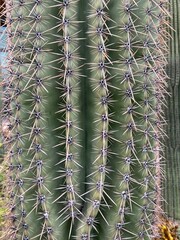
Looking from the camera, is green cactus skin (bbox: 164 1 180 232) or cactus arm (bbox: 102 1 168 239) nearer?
cactus arm (bbox: 102 1 168 239)

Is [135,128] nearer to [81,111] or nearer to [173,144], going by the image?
[81,111]

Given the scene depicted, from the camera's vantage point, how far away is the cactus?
5.66 feet

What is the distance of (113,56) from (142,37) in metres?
0.15

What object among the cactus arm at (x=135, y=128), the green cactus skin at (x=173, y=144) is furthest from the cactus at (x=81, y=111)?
the green cactus skin at (x=173, y=144)

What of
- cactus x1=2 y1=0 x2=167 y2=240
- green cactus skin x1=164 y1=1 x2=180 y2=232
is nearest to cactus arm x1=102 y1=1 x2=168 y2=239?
cactus x1=2 y1=0 x2=167 y2=240

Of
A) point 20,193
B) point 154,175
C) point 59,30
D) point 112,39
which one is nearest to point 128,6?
point 112,39

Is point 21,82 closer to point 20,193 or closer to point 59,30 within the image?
point 59,30

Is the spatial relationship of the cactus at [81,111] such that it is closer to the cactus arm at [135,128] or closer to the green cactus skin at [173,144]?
the cactus arm at [135,128]

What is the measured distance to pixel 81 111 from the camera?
1781mm

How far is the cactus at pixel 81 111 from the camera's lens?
1.72 m

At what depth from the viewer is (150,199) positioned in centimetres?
191

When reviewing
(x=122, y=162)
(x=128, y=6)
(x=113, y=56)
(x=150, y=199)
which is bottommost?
(x=150, y=199)

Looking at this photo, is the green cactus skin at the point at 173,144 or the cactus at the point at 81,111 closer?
the cactus at the point at 81,111

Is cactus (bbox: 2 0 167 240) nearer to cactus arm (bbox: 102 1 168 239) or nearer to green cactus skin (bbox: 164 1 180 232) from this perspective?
cactus arm (bbox: 102 1 168 239)
